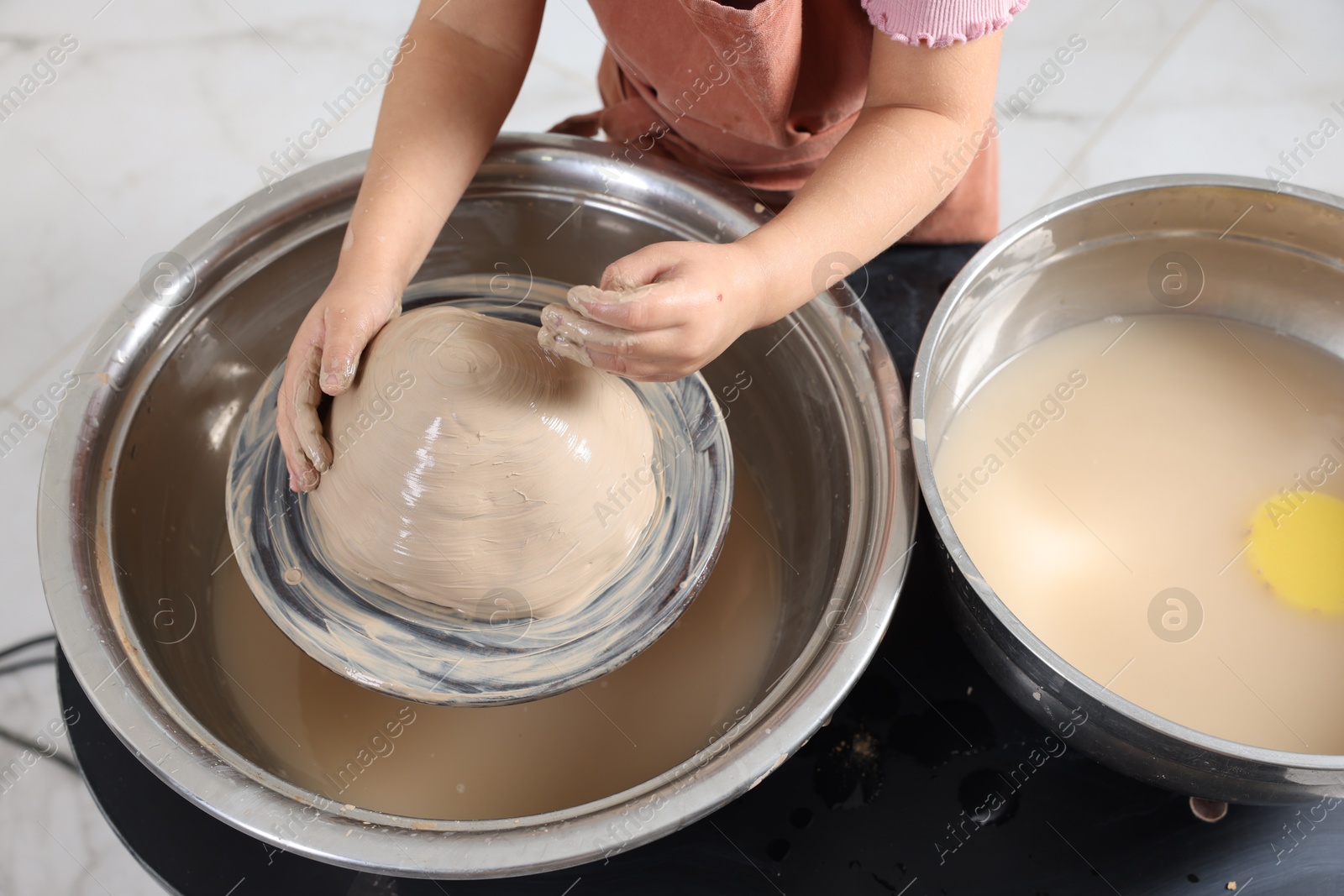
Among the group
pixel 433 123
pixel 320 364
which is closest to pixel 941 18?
pixel 433 123

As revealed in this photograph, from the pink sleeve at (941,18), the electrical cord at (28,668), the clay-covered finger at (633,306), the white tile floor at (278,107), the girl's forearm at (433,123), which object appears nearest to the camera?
the clay-covered finger at (633,306)

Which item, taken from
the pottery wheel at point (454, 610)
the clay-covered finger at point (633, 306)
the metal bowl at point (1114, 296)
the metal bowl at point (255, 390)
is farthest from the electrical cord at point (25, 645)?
the metal bowl at point (1114, 296)

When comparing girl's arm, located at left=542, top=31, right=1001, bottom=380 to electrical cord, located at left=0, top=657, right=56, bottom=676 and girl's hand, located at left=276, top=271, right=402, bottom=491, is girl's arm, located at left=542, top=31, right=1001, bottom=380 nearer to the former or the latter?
girl's hand, located at left=276, top=271, right=402, bottom=491

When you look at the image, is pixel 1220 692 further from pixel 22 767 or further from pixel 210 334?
pixel 22 767

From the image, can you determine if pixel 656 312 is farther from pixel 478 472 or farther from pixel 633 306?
pixel 478 472

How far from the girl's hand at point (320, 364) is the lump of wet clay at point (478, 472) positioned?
0.01m

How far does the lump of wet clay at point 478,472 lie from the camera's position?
27.5 inches

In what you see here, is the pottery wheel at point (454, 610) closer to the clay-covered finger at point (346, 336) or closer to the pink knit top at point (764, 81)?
the clay-covered finger at point (346, 336)

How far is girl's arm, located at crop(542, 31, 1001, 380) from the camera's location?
63 cm

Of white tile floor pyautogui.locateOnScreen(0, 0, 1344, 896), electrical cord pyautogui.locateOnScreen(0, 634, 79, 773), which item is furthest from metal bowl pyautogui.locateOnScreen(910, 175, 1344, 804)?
electrical cord pyautogui.locateOnScreen(0, 634, 79, 773)

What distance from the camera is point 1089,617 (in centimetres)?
83

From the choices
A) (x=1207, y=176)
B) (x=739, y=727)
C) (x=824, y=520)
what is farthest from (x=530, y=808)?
(x=1207, y=176)

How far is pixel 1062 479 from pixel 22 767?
4.81 ft

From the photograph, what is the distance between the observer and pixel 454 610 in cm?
78
